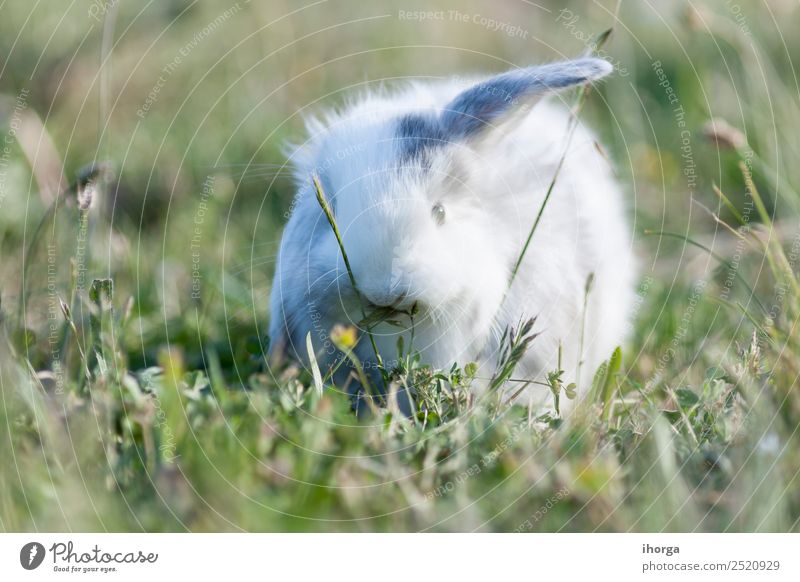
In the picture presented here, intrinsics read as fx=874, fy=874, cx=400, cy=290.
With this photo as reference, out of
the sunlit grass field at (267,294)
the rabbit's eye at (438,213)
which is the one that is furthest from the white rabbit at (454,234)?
the sunlit grass field at (267,294)

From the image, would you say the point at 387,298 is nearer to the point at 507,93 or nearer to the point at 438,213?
the point at 438,213

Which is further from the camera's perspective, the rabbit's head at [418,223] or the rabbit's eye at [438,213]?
the rabbit's eye at [438,213]

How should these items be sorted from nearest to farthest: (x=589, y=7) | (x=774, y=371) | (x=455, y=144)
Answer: (x=774, y=371) → (x=455, y=144) → (x=589, y=7)

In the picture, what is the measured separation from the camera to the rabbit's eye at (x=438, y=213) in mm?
3279

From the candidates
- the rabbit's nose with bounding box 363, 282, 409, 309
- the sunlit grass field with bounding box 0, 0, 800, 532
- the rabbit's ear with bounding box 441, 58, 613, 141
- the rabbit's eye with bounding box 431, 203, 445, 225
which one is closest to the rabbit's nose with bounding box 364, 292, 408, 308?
the rabbit's nose with bounding box 363, 282, 409, 309

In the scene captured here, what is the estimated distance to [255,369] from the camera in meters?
3.70

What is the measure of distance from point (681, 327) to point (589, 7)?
340 cm

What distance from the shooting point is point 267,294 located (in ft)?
14.1

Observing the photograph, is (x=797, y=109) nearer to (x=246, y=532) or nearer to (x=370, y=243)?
(x=370, y=243)

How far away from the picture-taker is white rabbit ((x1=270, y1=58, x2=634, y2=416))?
3105 mm

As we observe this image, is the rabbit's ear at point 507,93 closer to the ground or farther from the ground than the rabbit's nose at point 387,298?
farther from the ground

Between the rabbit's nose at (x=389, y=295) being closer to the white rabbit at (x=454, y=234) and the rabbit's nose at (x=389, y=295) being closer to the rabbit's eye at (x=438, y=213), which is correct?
the white rabbit at (x=454, y=234)

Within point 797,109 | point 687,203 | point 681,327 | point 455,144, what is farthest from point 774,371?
point 687,203
